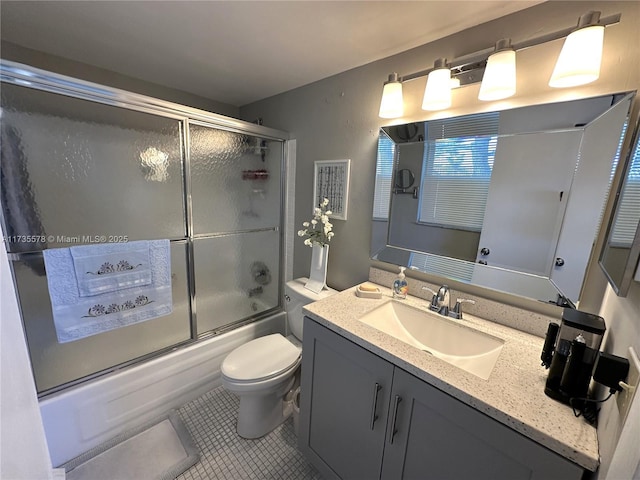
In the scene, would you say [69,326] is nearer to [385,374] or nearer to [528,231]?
[385,374]

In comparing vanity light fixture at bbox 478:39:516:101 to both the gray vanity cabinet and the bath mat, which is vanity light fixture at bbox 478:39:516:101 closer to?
the gray vanity cabinet

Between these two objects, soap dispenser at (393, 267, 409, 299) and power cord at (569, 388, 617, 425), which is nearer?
power cord at (569, 388, 617, 425)

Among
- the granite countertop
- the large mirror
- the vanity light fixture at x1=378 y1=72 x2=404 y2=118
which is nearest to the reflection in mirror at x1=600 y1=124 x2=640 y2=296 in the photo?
the large mirror

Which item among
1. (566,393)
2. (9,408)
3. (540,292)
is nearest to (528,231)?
(540,292)

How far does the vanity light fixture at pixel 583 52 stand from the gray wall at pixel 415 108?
0.10 meters

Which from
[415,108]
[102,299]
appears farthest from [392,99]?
[102,299]

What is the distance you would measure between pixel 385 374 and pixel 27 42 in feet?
8.11

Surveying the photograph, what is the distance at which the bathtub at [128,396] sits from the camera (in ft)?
4.17

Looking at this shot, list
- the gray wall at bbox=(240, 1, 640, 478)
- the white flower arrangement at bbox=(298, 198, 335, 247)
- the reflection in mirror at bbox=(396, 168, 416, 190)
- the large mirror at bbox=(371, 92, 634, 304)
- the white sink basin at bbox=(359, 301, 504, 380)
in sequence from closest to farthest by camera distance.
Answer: the gray wall at bbox=(240, 1, 640, 478)
the large mirror at bbox=(371, 92, 634, 304)
the white sink basin at bbox=(359, 301, 504, 380)
the reflection in mirror at bbox=(396, 168, 416, 190)
the white flower arrangement at bbox=(298, 198, 335, 247)

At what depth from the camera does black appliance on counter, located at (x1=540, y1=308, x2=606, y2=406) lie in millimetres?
671

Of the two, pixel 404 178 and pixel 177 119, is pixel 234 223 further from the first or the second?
pixel 404 178

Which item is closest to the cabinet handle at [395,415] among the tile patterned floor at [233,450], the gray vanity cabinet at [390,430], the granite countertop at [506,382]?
the gray vanity cabinet at [390,430]

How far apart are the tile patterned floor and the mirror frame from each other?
1495 millimetres

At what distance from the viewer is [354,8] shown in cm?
104
